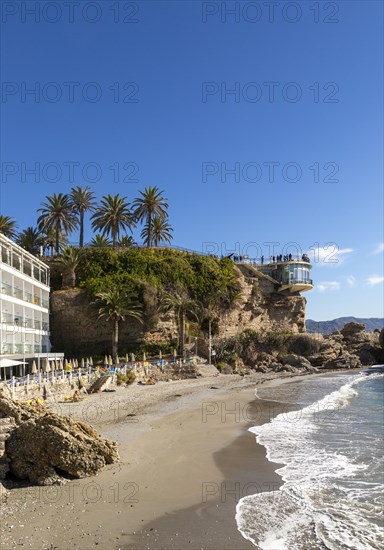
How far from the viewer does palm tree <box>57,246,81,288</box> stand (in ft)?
165

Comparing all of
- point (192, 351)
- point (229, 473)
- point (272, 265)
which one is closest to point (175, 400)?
point (229, 473)

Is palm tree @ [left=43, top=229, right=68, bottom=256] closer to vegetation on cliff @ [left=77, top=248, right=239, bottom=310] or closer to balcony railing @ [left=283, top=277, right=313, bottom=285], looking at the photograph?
vegetation on cliff @ [left=77, top=248, right=239, bottom=310]

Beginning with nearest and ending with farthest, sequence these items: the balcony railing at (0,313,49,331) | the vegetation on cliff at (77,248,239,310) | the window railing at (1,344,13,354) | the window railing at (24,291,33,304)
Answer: the window railing at (1,344,13,354) → the balcony railing at (0,313,49,331) → the window railing at (24,291,33,304) → the vegetation on cliff at (77,248,239,310)

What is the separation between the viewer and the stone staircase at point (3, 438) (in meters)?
10.1

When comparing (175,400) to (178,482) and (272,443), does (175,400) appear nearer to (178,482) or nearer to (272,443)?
(272,443)

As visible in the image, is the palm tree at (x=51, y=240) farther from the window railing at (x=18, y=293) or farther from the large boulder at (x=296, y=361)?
the large boulder at (x=296, y=361)

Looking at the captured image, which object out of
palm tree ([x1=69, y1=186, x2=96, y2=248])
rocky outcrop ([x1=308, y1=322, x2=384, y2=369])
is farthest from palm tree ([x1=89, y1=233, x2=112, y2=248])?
rocky outcrop ([x1=308, y1=322, x2=384, y2=369])

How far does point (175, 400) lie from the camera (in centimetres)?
2681

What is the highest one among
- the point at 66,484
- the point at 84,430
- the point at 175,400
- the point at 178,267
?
the point at 178,267

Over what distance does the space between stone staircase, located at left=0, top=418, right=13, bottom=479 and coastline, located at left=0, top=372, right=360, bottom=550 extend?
65 centimetres

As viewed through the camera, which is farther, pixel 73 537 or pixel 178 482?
pixel 178 482

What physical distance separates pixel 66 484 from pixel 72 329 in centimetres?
4050

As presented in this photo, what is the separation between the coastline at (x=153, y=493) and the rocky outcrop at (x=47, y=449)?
332mm

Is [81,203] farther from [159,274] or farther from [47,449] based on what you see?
[47,449]
